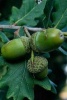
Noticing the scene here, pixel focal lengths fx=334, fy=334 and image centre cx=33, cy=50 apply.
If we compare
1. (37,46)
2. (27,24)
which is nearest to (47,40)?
(37,46)

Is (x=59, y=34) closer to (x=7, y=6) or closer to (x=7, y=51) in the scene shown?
(x=7, y=51)

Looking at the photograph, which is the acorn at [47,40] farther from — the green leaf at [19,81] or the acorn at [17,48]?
the green leaf at [19,81]

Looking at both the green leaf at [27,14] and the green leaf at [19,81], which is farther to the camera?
the green leaf at [27,14]

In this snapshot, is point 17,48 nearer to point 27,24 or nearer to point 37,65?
point 37,65

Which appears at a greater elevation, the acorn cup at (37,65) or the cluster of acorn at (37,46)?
the cluster of acorn at (37,46)

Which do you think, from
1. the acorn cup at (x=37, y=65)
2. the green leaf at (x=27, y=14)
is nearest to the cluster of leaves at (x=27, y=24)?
the green leaf at (x=27, y=14)

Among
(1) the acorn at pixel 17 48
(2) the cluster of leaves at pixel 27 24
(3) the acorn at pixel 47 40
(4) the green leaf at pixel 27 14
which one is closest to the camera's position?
(3) the acorn at pixel 47 40
